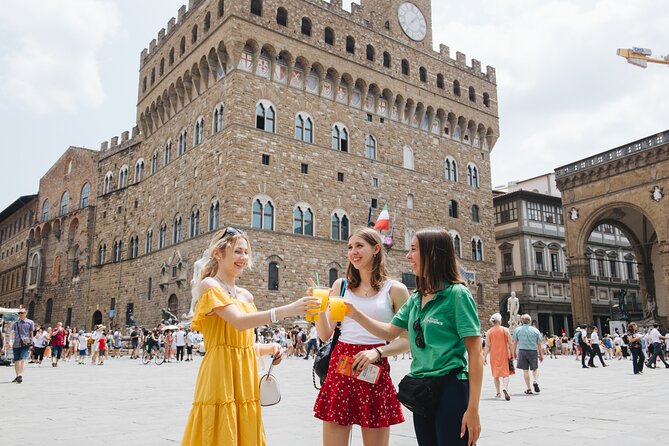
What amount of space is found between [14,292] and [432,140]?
39.6 m

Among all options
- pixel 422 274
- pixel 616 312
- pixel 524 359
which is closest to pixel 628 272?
pixel 616 312

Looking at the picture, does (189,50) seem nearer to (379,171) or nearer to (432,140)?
(379,171)

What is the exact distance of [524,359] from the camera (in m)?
9.79

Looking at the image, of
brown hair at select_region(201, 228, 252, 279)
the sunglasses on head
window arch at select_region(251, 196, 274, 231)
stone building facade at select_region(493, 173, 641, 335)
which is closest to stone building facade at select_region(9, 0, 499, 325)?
window arch at select_region(251, 196, 274, 231)

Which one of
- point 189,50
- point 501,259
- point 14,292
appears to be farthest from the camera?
point 14,292

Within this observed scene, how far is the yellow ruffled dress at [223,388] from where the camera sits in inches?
118

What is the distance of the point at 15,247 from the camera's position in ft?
164

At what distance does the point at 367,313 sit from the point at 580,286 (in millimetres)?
31130

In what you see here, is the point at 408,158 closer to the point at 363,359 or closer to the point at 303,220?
the point at 303,220

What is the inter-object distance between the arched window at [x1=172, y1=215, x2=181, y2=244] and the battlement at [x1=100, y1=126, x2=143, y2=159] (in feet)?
27.6

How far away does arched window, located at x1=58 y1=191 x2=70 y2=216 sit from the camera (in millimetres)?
39969

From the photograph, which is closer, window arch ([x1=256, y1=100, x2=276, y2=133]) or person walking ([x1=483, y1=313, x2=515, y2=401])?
person walking ([x1=483, y1=313, x2=515, y2=401])

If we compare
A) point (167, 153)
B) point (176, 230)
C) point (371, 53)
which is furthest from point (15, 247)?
point (371, 53)

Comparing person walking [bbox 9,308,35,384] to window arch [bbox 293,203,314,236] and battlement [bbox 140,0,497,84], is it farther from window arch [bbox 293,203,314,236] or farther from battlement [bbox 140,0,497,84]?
battlement [bbox 140,0,497,84]
